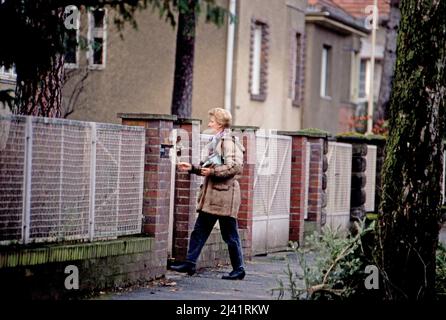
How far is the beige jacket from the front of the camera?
46.1 ft

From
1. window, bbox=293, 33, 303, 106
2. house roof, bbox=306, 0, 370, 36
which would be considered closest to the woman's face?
window, bbox=293, 33, 303, 106

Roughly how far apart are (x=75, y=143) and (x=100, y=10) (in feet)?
5.98

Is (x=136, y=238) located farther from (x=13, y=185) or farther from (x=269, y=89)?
(x=269, y=89)

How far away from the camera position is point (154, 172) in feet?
45.9

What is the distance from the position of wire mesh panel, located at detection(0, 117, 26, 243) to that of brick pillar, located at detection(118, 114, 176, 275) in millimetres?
2573

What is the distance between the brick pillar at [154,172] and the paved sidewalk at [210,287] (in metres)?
0.44

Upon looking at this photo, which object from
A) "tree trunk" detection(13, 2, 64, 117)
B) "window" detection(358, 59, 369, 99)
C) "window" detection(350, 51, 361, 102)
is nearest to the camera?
"tree trunk" detection(13, 2, 64, 117)

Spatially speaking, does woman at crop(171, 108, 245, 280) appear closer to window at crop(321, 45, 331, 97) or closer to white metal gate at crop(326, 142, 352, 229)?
white metal gate at crop(326, 142, 352, 229)

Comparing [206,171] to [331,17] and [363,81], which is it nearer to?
[331,17]

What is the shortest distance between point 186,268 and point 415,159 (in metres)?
3.85

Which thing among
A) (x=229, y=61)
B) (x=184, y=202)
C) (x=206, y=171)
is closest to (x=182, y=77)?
(x=229, y=61)

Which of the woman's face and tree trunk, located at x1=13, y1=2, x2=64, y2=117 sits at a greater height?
tree trunk, located at x1=13, y1=2, x2=64, y2=117

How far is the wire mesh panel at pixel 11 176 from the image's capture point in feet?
37.0

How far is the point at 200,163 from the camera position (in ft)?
46.5
